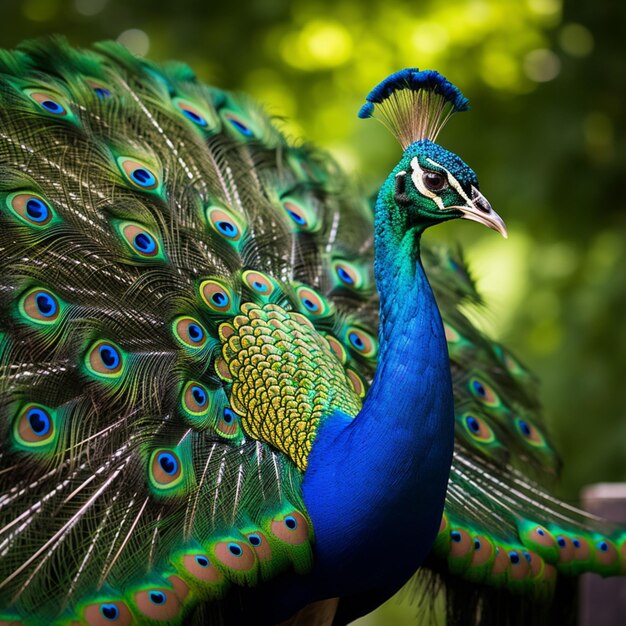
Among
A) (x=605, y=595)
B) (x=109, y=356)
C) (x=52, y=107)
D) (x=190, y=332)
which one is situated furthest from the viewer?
(x=605, y=595)

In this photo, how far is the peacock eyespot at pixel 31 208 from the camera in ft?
8.65

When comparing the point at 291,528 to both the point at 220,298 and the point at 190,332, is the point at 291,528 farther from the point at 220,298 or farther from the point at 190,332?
the point at 220,298

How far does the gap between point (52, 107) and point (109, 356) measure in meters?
0.78

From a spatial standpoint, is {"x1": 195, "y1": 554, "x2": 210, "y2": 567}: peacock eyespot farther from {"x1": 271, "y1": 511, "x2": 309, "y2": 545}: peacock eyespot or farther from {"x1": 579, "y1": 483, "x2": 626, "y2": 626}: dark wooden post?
{"x1": 579, "y1": 483, "x2": 626, "y2": 626}: dark wooden post

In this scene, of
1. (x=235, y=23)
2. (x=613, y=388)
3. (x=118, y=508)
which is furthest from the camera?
(x=235, y=23)

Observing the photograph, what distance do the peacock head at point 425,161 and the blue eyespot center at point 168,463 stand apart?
758 millimetres

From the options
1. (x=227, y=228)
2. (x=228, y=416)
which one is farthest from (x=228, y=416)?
(x=227, y=228)

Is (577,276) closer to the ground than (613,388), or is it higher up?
higher up

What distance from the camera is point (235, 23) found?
530 cm

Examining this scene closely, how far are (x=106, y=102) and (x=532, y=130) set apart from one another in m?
2.58

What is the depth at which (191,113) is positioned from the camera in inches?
137

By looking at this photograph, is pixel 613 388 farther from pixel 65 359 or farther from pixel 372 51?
pixel 65 359

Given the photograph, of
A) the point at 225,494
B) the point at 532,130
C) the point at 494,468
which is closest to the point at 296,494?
the point at 225,494

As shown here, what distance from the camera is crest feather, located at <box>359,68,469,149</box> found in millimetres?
2533
